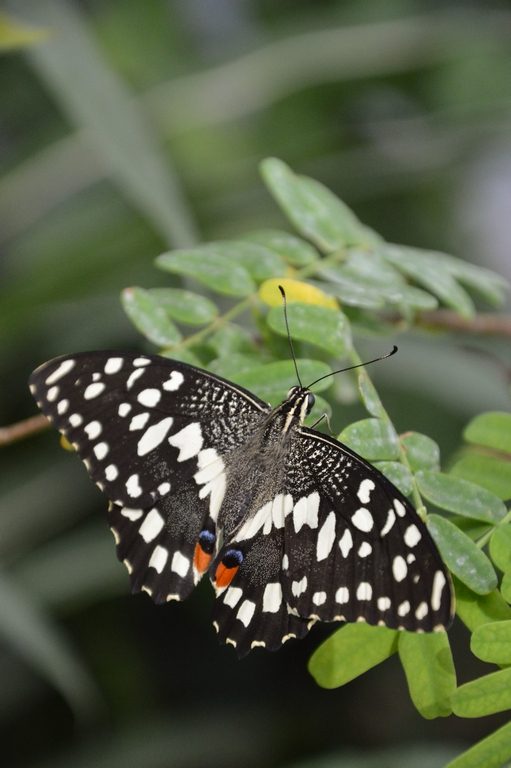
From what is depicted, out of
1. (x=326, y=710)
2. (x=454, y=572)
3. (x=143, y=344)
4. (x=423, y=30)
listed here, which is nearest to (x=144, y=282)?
(x=143, y=344)

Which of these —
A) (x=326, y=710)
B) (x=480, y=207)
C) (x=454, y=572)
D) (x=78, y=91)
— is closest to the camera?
(x=454, y=572)

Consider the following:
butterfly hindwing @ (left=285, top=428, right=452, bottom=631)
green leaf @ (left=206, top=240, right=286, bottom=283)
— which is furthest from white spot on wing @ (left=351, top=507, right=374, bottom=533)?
green leaf @ (left=206, top=240, right=286, bottom=283)

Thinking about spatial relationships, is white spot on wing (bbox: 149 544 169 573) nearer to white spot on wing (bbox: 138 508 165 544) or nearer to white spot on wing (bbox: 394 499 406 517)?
white spot on wing (bbox: 138 508 165 544)

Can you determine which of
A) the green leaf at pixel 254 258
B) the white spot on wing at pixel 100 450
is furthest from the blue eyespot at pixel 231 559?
the green leaf at pixel 254 258

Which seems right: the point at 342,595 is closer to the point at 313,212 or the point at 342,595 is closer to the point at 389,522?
the point at 389,522

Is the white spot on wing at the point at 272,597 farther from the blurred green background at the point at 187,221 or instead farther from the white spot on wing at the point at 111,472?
the blurred green background at the point at 187,221

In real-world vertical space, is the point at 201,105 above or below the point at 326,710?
above

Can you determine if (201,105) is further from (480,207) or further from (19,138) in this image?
(480,207)
